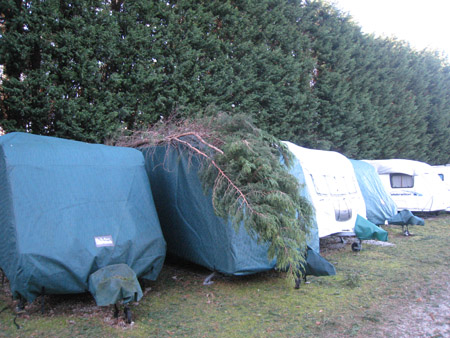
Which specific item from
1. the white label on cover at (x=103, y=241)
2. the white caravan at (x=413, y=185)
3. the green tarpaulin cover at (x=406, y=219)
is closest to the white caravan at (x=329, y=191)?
the green tarpaulin cover at (x=406, y=219)

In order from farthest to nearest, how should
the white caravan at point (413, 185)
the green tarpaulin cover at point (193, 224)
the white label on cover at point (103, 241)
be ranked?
1. the white caravan at point (413, 185)
2. the green tarpaulin cover at point (193, 224)
3. the white label on cover at point (103, 241)

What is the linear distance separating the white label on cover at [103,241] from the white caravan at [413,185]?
1210cm

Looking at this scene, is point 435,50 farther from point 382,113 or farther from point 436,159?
point 382,113

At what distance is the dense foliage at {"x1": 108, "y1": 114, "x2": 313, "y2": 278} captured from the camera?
16.4 ft

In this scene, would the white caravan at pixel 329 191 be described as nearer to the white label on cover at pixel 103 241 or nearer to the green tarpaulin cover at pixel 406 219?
the green tarpaulin cover at pixel 406 219

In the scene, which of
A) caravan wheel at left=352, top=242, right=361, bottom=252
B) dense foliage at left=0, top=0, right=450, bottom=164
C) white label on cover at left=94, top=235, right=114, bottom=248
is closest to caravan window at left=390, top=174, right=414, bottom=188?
dense foliage at left=0, top=0, right=450, bottom=164

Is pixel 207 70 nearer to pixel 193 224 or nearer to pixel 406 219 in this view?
pixel 193 224

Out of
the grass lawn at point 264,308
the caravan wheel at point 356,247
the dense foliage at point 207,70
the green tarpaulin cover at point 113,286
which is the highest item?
the dense foliage at point 207,70

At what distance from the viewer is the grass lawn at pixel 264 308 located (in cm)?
448

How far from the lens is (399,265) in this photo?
7598mm

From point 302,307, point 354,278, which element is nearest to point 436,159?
point 354,278

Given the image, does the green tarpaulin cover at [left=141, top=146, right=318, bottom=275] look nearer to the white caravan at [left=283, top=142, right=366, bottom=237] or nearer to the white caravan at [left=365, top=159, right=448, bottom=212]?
the white caravan at [left=283, top=142, right=366, bottom=237]

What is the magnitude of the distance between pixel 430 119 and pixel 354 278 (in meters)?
17.3

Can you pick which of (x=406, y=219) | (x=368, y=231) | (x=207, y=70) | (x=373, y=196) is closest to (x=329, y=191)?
(x=368, y=231)
